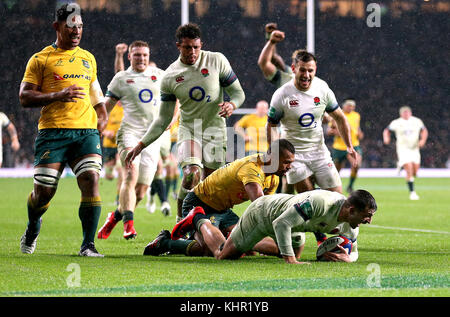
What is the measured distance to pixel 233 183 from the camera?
7184 mm

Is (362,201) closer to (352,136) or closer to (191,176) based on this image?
(191,176)

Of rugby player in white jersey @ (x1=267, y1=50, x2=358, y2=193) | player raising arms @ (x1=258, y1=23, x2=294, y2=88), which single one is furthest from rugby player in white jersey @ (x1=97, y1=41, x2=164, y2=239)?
rugby player in white jersey @ (x1=267, y1=50, x2=358, y2=193)

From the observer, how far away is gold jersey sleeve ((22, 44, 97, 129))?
696 centimetres

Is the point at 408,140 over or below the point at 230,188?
below

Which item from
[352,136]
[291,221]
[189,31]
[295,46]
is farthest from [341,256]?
[295,46]

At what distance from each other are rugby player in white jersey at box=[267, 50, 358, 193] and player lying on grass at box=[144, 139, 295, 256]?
1.09 m

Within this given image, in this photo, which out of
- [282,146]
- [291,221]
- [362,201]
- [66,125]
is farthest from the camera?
[66,125]

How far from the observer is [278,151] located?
22.5ft

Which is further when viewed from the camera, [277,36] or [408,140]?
[408,140]

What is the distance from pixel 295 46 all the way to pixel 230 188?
48.9 feet

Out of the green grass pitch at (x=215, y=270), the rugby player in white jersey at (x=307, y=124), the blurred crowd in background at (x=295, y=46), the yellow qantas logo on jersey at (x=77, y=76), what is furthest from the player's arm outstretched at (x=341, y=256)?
the blurred crowd in background at (x=295, y=46)

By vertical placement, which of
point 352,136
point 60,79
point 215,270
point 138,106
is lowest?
point 352,136

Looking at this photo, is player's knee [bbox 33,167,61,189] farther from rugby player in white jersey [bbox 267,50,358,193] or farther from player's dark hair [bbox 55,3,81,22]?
rugby player in white jersey [bbox 267,50,358,193]

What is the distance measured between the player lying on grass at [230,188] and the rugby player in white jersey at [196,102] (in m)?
0.76
